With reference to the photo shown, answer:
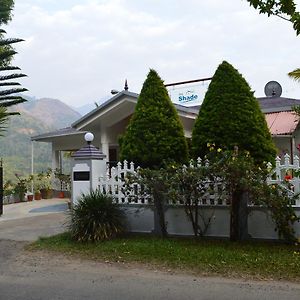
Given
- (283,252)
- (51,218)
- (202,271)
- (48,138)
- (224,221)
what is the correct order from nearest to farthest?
(202,271) → (283,252) → (224,221) → (51,218) → (48,138)

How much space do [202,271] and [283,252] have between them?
65.7 inches

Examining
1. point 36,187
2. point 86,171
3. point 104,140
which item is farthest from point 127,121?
point 86,171

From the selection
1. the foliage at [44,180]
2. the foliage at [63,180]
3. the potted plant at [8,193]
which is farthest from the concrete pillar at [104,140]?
the potted plant at [8,193]

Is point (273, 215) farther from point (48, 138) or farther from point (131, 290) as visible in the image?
point (48, 138)

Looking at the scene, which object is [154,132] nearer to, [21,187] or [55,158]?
[21,187]

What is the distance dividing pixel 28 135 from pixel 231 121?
7515 centimetres

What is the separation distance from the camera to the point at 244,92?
957cm

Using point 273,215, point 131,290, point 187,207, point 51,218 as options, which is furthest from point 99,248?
point 51,218

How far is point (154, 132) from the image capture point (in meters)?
10.1

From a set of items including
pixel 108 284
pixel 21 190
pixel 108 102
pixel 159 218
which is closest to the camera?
pixel 108 284

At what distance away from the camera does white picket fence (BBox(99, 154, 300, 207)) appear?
802cm

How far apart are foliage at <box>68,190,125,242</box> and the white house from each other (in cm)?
538

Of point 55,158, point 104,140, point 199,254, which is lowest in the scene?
point 199,254

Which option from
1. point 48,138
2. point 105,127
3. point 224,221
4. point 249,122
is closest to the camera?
point 224,221
